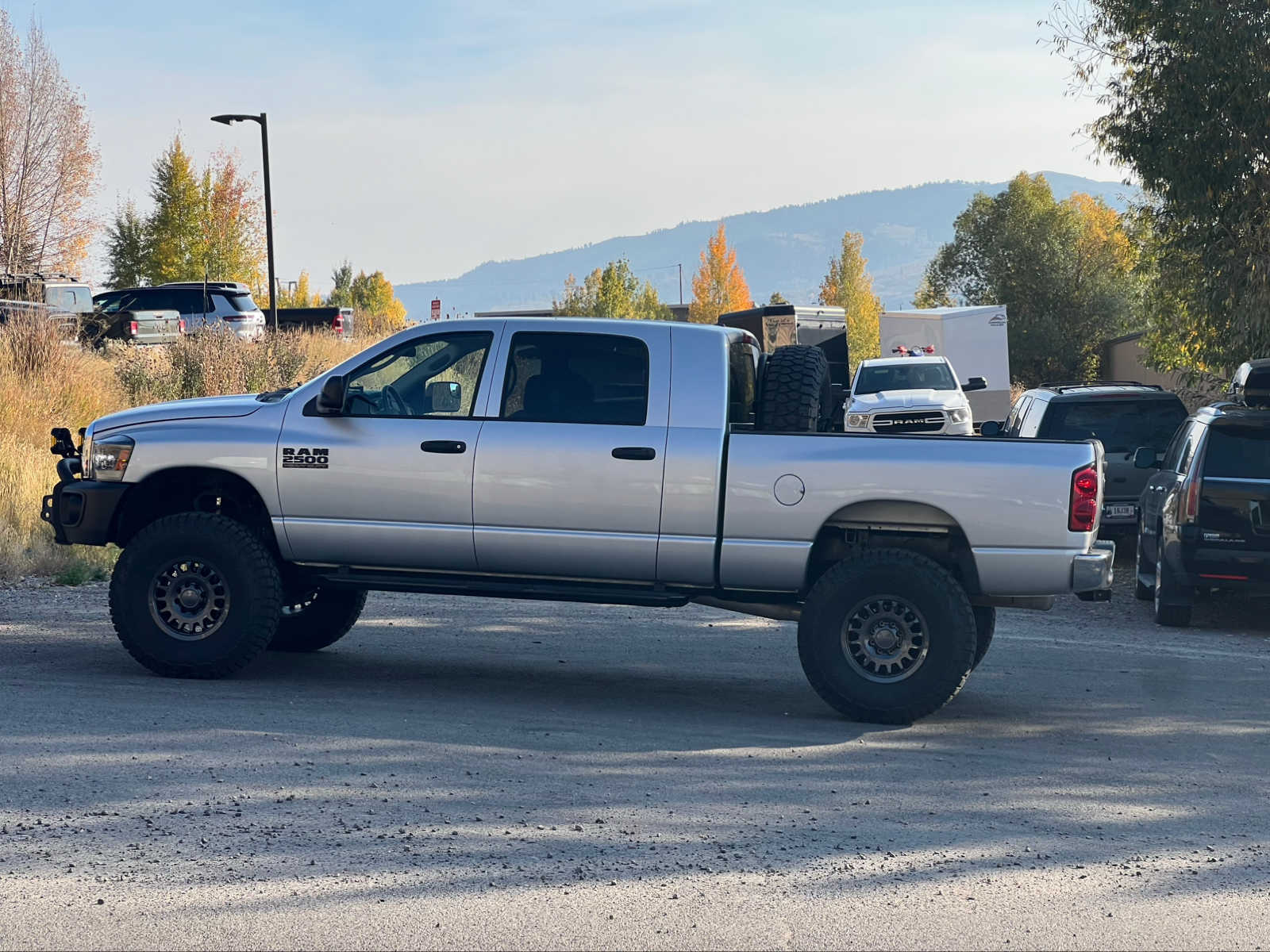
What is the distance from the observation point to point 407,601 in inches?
485

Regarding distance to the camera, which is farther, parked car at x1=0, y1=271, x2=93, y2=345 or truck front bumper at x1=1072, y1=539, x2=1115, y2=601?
parked car at x1=0, y1=271, x2=93, y2=345

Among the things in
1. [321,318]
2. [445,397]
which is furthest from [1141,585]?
[321,318]

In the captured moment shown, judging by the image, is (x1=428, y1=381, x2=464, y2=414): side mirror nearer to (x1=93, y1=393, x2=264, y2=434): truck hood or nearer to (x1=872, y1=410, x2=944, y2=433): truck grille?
(x1=93, y1=393, x2=264, y2=434): truck hood

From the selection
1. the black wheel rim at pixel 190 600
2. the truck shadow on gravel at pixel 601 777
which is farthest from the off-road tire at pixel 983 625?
the black wheel rim at pixel 190 600

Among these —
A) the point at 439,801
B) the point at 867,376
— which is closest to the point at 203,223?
the point at 867,376

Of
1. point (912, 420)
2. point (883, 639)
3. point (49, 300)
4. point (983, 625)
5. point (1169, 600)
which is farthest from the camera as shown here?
point (49, 300)

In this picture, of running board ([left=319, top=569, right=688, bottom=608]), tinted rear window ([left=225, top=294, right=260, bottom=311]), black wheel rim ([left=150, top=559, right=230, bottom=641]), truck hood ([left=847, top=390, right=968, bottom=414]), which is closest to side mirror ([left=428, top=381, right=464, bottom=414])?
running board ([left=319, top=569, right=688, bottom=608])

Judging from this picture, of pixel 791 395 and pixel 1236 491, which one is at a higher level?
pixel 791 395

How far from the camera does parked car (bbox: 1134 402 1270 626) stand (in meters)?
11.1

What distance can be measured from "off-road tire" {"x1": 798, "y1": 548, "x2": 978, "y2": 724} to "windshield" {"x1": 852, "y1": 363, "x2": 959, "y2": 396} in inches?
813

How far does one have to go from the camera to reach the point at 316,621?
9.80m

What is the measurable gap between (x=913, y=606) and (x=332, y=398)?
11.3ft

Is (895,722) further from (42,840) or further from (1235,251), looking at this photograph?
(1235,251)

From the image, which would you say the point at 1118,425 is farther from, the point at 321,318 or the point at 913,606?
the point at 321,318
